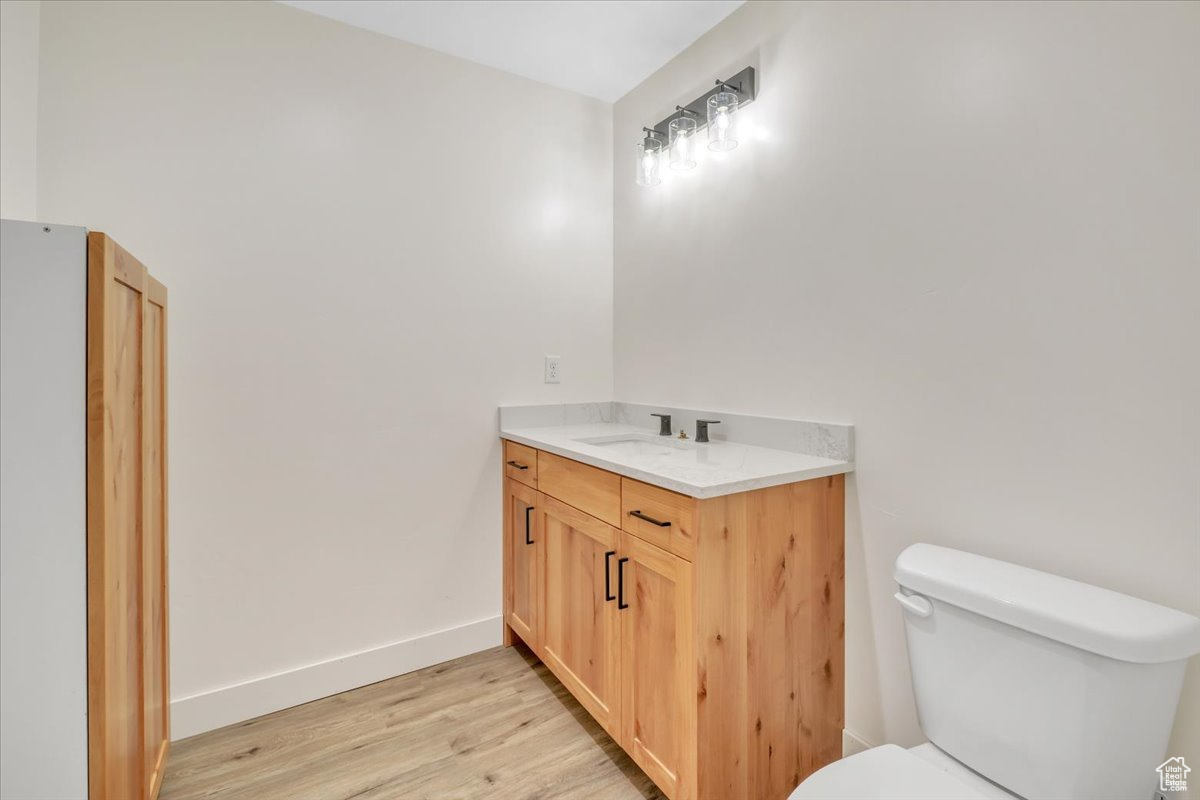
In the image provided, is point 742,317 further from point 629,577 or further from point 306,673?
point 306,673

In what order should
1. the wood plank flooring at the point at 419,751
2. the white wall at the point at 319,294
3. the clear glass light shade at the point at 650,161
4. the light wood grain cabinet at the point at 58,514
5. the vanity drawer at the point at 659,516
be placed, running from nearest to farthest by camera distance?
1. the light wood grain cabinet at the point at 58,514
2. the vanity drawer at the point at 659,516
3. the wood plank flooring at the point at 419,751
4. the white wall at the point at 319,294
5. the clear glass light shade at the point at 650,161

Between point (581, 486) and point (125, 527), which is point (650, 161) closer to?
point (581, 486)

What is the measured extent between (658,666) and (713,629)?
21 cm

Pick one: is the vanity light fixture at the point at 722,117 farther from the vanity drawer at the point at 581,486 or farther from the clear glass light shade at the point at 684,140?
the vanity drawer at the point at 581,486

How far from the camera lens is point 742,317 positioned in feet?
5.99

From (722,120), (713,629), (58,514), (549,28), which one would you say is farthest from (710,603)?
(549,28)

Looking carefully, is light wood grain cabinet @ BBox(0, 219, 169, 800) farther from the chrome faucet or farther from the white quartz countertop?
the chrome faucet

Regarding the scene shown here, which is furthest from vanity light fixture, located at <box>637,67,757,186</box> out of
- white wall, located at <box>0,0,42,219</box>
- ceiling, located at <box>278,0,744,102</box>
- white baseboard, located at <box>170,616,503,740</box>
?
white baseboard, located at <box>170,616,503,740</box>

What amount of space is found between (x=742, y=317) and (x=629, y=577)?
928 mm

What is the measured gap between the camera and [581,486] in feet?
5.40

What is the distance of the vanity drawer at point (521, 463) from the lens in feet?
6.44

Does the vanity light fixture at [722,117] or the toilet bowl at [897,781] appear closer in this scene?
the toilet bowl at [897,781]

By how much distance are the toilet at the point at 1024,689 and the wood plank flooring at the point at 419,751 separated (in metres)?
0.73

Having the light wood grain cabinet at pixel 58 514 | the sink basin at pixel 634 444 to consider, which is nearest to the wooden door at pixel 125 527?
the light wood grain cabinet at pixel 58 514
